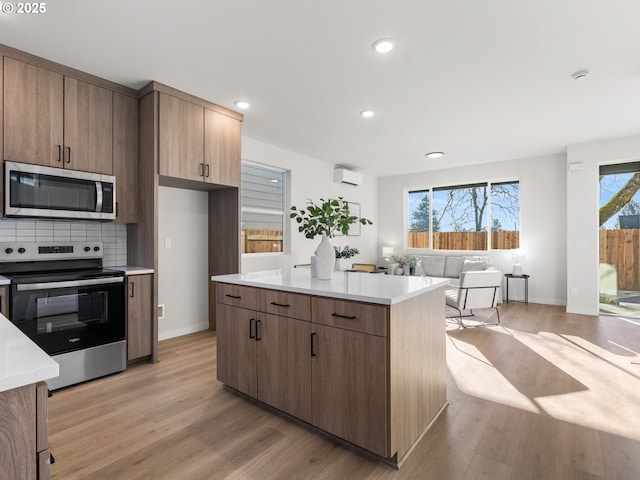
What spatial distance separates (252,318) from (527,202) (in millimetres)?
5694

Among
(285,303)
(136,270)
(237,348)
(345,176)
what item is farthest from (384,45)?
(345,176)

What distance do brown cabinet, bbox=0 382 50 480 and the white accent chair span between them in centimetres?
425

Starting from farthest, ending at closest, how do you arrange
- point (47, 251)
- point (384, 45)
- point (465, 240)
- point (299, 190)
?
point (465, 240) < point (299, 190) < point (47, 251) < point (384, 45)

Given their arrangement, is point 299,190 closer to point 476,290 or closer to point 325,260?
point 476,290

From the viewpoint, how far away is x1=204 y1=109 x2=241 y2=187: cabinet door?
139 inches

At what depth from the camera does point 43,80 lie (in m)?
2.67

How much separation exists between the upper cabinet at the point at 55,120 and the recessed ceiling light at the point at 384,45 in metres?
2.34

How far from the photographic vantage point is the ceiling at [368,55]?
212 centimetres

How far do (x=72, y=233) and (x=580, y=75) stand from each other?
459 cm

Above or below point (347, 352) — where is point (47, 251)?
above

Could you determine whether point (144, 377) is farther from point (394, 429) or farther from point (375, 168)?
point (375, 168)

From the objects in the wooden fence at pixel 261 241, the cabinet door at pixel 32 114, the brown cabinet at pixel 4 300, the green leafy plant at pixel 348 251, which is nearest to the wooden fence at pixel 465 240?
the green leafy plant at pixel 348 251

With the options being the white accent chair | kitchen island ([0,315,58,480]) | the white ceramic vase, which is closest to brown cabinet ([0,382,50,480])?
kitchen island ([0,315,58,480])

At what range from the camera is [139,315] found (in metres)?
3.07
